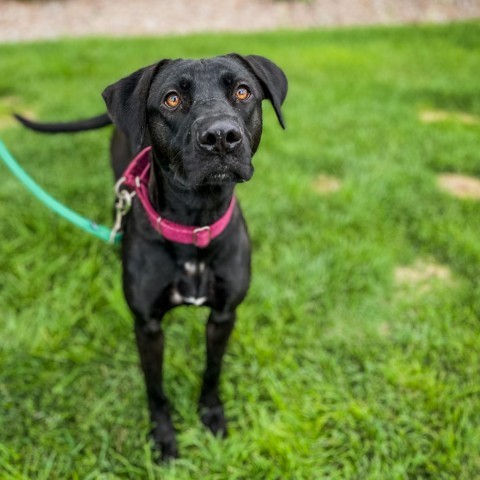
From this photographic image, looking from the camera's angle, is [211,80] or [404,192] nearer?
[211,80]

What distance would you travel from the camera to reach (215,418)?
2.63 m

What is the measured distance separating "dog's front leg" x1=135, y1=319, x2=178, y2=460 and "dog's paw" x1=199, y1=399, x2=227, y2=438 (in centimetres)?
18

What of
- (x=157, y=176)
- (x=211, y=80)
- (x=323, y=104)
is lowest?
(x=323, y=104)

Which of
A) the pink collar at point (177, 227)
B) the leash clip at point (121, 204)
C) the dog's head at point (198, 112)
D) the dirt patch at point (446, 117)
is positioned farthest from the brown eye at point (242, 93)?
the dirt patch at point (446, 117)

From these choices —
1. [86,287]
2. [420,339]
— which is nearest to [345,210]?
[420,339]

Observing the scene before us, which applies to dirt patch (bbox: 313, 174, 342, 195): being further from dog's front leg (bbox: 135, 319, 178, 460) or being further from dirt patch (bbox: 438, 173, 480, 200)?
dog's front leg (bbox: 135, 319, 178, 460)

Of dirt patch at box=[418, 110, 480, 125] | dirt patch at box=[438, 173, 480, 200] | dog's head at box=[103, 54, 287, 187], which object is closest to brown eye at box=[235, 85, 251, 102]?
dog's head at box=[103, 54, 287, 187]

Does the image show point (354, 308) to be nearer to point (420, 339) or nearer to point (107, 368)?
point (420, 339)

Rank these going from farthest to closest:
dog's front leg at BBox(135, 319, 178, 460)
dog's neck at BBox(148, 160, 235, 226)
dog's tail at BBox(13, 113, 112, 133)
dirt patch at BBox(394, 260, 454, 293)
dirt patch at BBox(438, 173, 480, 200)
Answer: dirt patch at BBox(438, 173, 480, 200) → dirt patch at BBox(394, 260, 454, 293) → dog's tail at BBox(13, 113, 112, 133) → dog's front leg at BBox(135, 319, 178, 460) → dog's neck at BBox(148, 160, 235, 226)

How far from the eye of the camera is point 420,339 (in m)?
3.06

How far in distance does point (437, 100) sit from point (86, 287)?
506 cm

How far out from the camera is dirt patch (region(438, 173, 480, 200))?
452cm

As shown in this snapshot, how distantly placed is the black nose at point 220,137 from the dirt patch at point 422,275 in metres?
2.10

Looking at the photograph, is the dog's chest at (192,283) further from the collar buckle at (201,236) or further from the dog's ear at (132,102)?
the dog's ear at (132,102)
